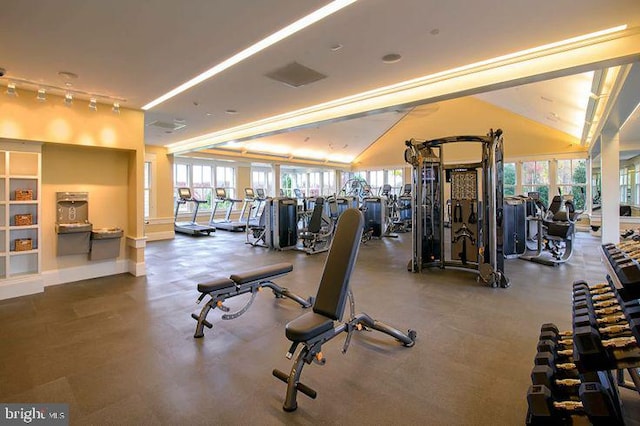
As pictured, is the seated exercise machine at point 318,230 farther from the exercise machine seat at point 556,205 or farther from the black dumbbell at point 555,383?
the black dumbbell at point 555,383

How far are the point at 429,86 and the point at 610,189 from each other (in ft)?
15.1

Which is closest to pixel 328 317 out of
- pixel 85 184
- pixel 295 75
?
pixel 295 75

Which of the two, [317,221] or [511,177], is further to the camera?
[511,177]

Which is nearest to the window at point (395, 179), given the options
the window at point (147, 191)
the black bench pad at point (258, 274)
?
the window at point (147, 191)

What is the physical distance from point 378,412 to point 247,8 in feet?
9.85

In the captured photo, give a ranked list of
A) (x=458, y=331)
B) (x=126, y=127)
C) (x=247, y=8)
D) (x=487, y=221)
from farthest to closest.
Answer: (x=126, y=127)
(x=487, y=221)
(x=458, y=331)
(x=247, y=8)

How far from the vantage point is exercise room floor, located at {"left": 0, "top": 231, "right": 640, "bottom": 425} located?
194 centimetres

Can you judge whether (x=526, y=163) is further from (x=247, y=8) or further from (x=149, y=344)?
(x=149, y=344)

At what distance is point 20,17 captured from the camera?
8.39 ft

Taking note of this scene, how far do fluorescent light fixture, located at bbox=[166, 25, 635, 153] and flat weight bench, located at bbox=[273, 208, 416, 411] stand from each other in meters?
2.61

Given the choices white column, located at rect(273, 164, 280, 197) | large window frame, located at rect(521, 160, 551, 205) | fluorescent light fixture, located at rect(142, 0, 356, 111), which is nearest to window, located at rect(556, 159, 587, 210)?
large window frame, located at rect(521, 160, 551, 205)

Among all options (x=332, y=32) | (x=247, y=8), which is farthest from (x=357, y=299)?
(x=247, y=8)

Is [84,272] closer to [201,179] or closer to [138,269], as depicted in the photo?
[138,269]

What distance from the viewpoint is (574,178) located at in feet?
34.5
